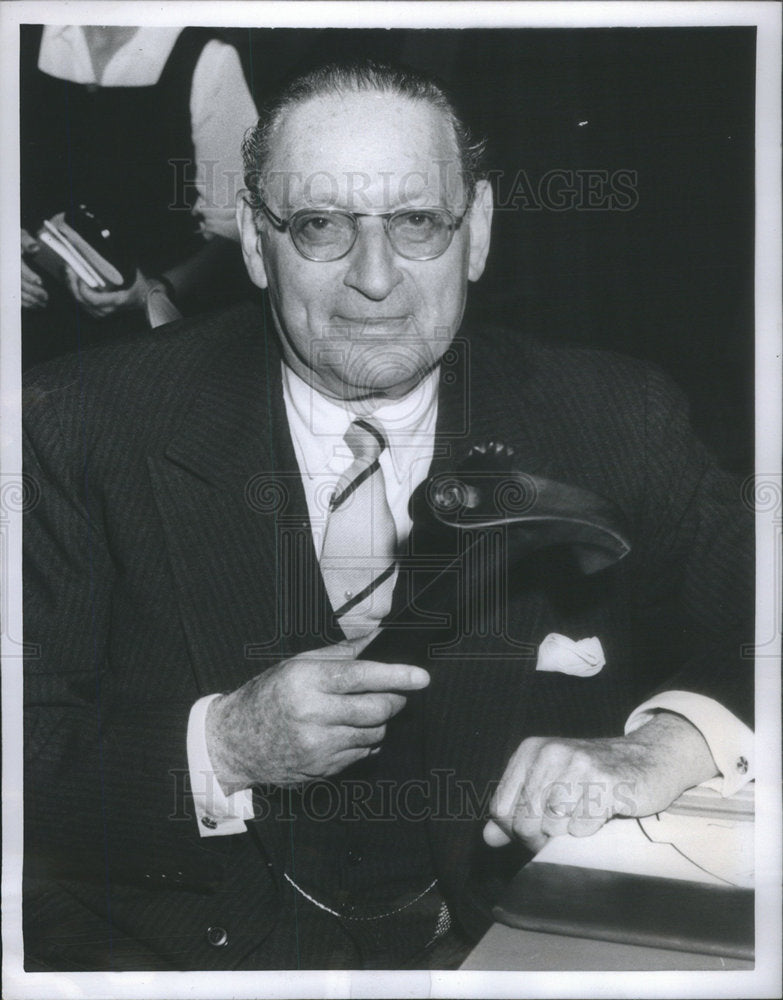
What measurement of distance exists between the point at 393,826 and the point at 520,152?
98cm

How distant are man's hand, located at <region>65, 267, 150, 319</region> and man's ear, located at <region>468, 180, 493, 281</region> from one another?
0.46 meters

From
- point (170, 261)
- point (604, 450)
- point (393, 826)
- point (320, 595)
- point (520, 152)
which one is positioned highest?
point (520, 152)

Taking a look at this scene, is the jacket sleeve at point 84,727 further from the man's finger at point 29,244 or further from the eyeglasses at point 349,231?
the eyeglasses at point 349,231

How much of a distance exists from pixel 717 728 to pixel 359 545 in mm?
574

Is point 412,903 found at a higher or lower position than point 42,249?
lower

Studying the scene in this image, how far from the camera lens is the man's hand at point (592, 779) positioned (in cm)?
140

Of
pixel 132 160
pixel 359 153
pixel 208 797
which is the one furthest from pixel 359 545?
pixel 132 160

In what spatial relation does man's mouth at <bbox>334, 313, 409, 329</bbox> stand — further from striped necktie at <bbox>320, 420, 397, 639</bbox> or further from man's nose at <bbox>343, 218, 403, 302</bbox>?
striped necktie at <bbox>320, 420, 397, 639</bbox>

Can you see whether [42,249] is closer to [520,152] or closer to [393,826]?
[520,152]

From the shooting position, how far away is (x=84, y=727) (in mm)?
1459

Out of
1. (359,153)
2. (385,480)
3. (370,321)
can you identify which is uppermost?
(359,153)

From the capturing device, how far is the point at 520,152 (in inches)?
57.7

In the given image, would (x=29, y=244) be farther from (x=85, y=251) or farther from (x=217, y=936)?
(x=217, y=936)

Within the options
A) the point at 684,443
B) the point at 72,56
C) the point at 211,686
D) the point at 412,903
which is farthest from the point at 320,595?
the point at 72,56
